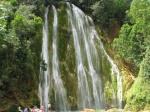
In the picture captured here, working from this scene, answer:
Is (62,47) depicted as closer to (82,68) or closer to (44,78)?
(82,68)

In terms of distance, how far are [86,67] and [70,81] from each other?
90.1 inches

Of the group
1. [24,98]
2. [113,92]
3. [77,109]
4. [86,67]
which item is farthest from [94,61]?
[24,98]

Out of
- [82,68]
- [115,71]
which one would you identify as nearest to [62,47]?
[82,68]

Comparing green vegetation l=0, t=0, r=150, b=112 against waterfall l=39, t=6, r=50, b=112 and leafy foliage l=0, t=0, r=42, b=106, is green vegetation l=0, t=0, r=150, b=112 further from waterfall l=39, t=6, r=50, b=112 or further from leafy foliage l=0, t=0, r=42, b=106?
waterfall l=39, t=6, r=50, b=112

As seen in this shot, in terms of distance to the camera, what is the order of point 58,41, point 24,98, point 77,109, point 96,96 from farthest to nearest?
point 58,41 → point 96,96 → point 77,109 → point 24,98

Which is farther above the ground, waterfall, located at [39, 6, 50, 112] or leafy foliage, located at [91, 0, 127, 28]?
leafy foliage, located at [91, 0, 127, 28]

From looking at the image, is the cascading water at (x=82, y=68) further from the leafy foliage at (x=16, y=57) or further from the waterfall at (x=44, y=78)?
the leafy foliage at (x=16, y=57)

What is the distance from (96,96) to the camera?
2547 centimetres

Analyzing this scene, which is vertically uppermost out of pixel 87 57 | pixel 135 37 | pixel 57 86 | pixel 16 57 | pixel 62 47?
pixel 135 37

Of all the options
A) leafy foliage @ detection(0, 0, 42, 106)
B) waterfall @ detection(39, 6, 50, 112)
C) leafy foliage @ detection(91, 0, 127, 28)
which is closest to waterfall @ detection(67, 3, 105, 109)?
leafy foliage @ detection(91, 0, 127, 28)

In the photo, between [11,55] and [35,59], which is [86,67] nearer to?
[35,59]

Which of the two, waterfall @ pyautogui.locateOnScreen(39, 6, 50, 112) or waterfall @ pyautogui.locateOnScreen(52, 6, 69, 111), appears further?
waterfall @ pyautogui.locateOnScreen(52, 6, 69, 111)

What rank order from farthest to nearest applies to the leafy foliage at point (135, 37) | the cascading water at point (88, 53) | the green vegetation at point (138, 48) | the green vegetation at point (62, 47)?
1. the leafy foliage at point (135, 37)
2. the cascading water at point (88, 53)
3. the green vegetation at point (138, 48)
4. the green vegetation at point (62, 47)

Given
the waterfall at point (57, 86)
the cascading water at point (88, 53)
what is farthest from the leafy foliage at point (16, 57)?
the cascading water at point (88, 53)
